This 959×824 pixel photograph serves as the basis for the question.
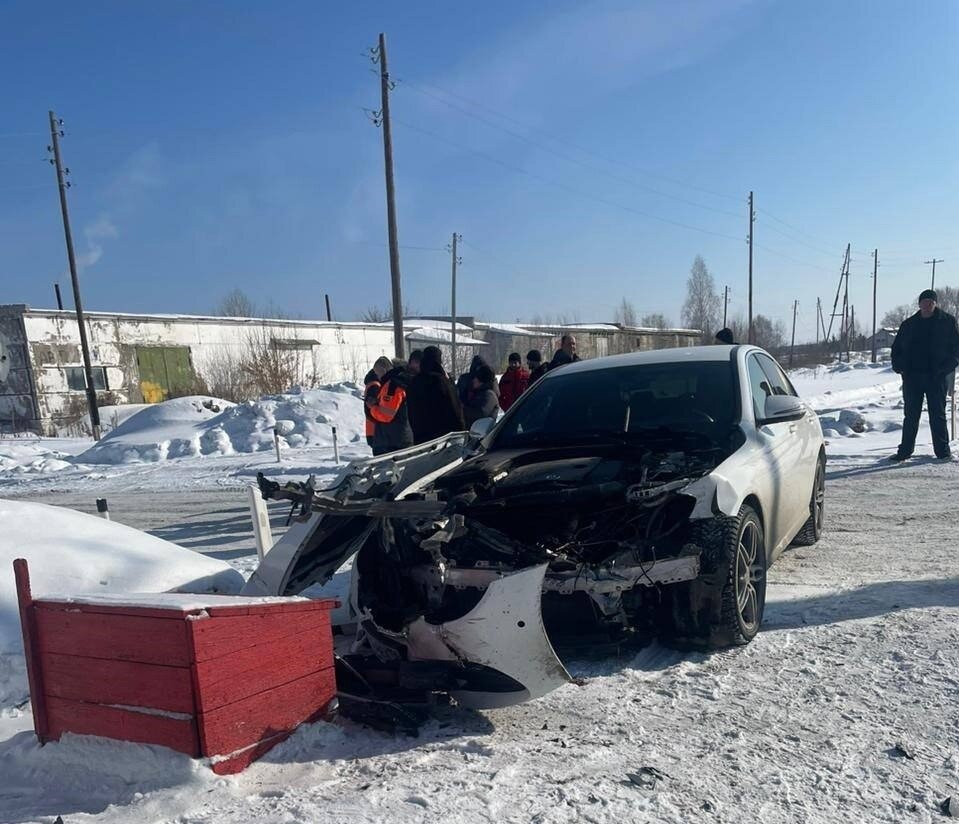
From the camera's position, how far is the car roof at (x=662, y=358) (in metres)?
5.73

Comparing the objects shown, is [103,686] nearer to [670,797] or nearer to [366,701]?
[366,701]

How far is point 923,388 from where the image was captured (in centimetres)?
993

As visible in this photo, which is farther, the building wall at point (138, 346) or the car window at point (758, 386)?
the building wall at point (138, 346)

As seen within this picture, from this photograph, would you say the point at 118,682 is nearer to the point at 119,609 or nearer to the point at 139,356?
the point at 119,609

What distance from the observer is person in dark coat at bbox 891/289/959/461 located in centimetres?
965

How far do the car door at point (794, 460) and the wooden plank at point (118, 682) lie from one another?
3.77 meters

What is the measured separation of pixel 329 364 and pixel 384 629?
36.8m

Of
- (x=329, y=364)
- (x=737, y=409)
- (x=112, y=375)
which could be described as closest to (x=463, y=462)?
(x=737, y=409)

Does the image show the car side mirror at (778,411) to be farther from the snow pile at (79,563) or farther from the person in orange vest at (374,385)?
the person in orange vest at (374,385)

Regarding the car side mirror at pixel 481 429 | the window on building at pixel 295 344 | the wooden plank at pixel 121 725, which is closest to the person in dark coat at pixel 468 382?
the car side mirror at pixel 481 429

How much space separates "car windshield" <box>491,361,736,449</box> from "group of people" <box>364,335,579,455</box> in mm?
1861

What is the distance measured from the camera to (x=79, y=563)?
4707 mm

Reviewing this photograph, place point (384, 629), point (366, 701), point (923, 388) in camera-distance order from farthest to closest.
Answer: point (923, 388), point (384, 629), point (366, 701)

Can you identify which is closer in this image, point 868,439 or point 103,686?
point 103,686
